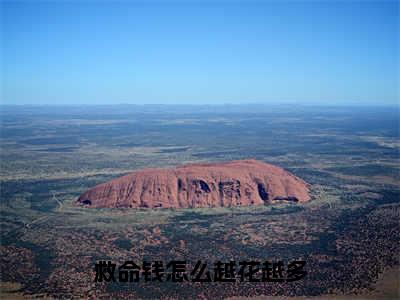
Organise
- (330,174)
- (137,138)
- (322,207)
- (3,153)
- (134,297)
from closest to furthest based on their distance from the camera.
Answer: (134,297) < (322,207) < (330,174) < (3,153) < (137,138)

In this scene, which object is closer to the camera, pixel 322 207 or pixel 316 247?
pixel 316 247

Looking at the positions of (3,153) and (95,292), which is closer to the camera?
(95,292)

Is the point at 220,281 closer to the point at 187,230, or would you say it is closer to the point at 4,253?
the point at 187,230

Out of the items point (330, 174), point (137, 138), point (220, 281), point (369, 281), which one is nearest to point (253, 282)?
point (220, 281)

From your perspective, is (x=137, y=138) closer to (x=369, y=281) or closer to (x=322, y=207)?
(x=322, y=207)

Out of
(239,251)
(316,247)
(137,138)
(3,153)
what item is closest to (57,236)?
(239,251)

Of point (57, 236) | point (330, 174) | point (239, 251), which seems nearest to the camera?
point (239, 251)
